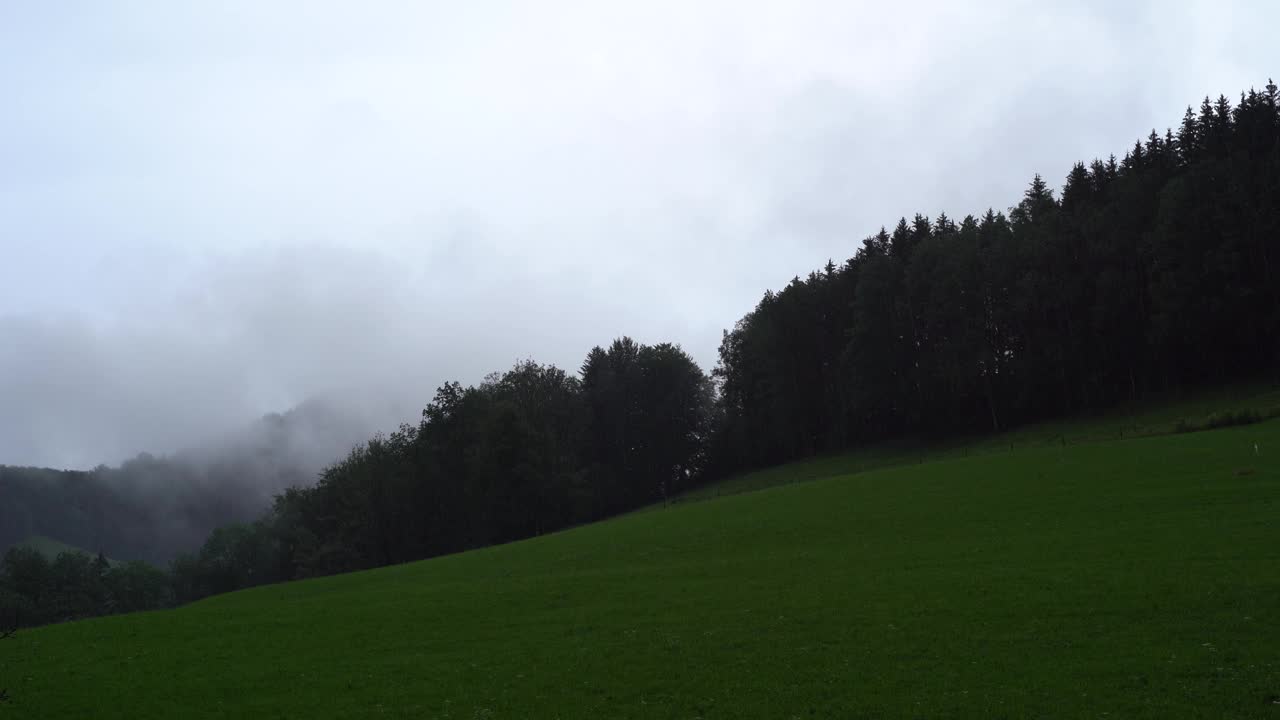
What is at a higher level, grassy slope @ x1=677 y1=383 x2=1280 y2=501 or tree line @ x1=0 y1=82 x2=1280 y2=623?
tree line @ x1=0 y1=82 x2=1280 y2=623

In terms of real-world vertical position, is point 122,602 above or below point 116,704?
below

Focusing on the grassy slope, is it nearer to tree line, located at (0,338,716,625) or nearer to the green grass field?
the green grass field

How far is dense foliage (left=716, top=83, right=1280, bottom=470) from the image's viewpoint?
6594 centimetres

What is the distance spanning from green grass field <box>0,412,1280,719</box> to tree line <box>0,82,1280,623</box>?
32695 millimetres

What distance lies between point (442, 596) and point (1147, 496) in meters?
32.2

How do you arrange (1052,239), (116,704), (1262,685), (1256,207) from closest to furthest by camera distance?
(1262,685) < (116,704) < (1256,207) < (1052,239)

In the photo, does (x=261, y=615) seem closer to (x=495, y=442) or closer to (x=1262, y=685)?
(x=1262, y=685)

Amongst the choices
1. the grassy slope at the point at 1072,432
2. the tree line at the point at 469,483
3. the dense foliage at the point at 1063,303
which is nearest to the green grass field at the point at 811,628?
the grassy slope at the point at 1072,432

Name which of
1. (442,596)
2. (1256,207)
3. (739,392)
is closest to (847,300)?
(739,392)

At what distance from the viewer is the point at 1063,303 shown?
7650cm

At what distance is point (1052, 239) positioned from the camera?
77125 millimetres

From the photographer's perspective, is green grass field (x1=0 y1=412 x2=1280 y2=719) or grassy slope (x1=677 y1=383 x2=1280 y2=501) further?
grassy slope (x1=677 y1=383 x2=1280 y2=501)

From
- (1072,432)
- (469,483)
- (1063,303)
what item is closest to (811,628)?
(1072,432)

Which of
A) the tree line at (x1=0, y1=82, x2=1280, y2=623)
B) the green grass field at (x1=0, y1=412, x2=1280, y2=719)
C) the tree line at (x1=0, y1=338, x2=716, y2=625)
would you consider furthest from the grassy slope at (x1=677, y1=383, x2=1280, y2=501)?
the tree line at (x1=0, y1=338, x2=716, y2=625)
